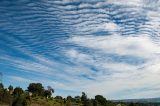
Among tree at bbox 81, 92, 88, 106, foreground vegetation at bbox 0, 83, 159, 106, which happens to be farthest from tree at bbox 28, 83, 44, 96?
tree at bbox 81, 92, 88, 106

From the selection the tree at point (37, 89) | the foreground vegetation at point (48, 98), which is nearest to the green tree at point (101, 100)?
the foreground vegetation at point (48, 98)

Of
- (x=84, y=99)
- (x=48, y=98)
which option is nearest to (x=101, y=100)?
(x=84, y=99)

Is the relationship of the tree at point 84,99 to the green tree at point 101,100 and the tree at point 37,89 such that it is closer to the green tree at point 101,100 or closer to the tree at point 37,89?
the green tree at point 101,100

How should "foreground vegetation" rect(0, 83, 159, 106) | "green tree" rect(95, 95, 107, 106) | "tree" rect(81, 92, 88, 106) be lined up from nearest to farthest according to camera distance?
"foreground vegetation" rect(0, 83, 159, 106) < "tree" rect(81, 92, 88, 106) < "green tree" rect(95, 95, 107, 106)

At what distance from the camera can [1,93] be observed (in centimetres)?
11169

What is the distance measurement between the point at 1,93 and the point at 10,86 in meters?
40.6

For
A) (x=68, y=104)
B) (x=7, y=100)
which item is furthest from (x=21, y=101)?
(x=68, y=104)

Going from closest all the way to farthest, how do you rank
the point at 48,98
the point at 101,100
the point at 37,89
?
1. the point at 48,98
2. the point at 37,89
3. the point at 101,100

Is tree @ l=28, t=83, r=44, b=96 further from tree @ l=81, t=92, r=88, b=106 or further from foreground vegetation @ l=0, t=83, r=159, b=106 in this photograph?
tree @ l=81, t=92, r=88, b=106

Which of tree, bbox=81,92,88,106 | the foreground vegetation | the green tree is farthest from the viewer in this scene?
the green tree

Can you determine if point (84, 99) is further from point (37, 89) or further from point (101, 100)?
point (37, 89)

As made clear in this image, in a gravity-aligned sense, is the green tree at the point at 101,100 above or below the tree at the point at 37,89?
below

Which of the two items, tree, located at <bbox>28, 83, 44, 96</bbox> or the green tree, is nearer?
tree, located at <bbox>28, 83, 44, 96</bbox>

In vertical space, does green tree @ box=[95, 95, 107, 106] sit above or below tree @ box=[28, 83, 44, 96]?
below
